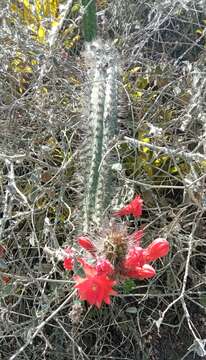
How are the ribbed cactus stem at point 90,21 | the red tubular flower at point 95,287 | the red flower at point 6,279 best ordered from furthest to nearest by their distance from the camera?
the ribbed cactus stem at point 90,21 → the red flower at point 6,279 → the red tubular flower at point 95,287

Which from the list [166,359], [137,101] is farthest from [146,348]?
[137,101]

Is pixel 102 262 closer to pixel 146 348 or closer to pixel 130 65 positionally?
pixel 146 348

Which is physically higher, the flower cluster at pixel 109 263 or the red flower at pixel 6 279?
the flower cluster at pixel 109 263

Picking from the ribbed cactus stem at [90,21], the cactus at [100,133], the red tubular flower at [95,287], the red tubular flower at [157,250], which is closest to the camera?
the red tubular flower at [95,287]

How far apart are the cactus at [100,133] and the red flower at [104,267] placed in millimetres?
168

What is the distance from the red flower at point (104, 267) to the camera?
1393mm

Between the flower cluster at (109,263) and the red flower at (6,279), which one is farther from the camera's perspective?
the red flower at (6,279)

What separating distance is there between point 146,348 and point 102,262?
0.50 meters

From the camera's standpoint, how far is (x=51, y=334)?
1.76 m

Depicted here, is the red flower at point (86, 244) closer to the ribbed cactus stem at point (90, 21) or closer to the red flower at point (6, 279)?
the red flower at point (6, 279)

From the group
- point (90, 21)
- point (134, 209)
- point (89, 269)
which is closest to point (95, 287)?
point (89, 269)

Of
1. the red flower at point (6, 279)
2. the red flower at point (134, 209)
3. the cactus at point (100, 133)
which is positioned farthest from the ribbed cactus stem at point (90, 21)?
the red flower at point (6, 279)

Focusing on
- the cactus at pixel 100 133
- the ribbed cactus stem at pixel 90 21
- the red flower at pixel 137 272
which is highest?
the ribbed cactus stem at pixel 90 21

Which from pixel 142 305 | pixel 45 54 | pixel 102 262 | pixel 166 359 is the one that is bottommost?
pixel 166 359
